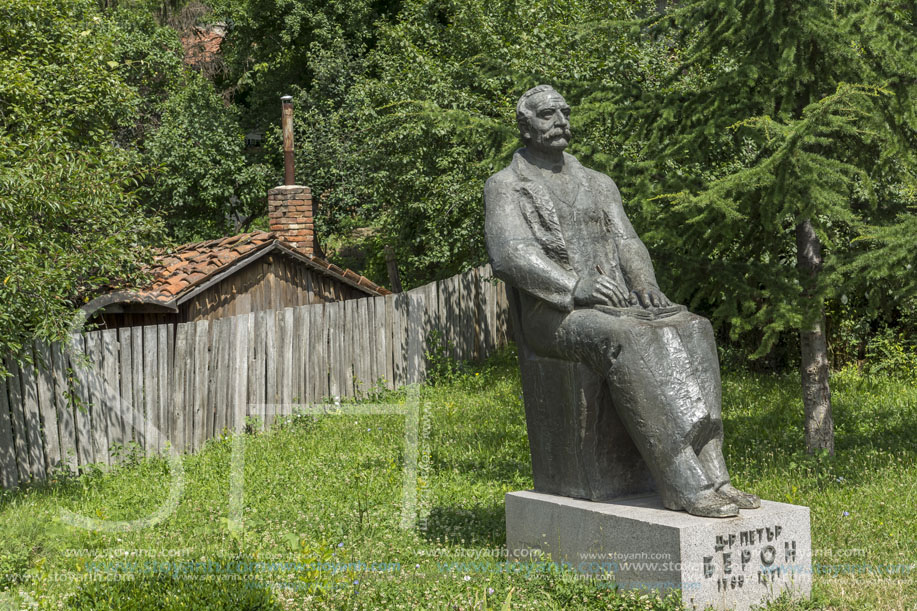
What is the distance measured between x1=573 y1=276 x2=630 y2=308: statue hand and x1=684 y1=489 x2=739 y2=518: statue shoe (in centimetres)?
113

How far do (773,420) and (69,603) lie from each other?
7.81 meters

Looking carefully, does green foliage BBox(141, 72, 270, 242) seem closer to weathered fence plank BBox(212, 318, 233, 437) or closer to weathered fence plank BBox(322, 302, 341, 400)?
weathered fence plank BBox(322, 302, 341, 400)

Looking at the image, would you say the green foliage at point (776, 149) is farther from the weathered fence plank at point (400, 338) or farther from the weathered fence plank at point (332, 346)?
the weathered fence plank at point (400, 338)

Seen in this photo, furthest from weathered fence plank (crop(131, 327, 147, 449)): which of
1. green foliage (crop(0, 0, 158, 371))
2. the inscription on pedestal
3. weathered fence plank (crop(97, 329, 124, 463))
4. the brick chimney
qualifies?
the inscription on pedestal

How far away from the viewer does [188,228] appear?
79.8 feet

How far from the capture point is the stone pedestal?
500cm

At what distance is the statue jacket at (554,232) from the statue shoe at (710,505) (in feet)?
4.34

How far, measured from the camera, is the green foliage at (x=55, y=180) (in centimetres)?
855

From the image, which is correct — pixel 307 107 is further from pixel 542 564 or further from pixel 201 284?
pixel 542 564

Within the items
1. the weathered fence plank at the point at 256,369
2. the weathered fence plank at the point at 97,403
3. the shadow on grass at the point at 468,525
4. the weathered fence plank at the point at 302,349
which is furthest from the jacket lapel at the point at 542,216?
the weathered fence plank at the point at 302,349

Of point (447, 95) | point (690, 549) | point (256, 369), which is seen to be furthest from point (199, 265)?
point (690, 549)

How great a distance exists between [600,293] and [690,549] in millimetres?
1467

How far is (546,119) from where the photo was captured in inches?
239

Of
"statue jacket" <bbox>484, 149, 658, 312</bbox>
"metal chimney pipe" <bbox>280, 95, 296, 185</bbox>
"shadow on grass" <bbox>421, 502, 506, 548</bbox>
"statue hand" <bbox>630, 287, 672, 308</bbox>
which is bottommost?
"shadow on grass" <bbox>421, 502, 506, 548</bbox>
